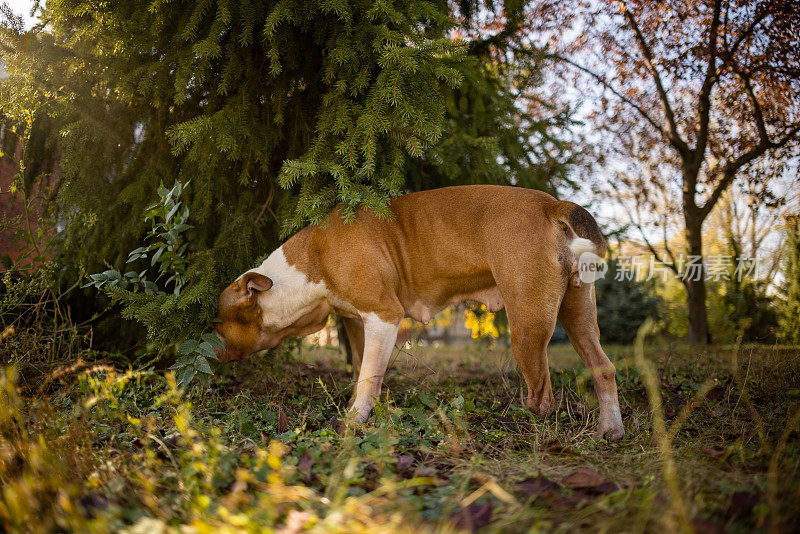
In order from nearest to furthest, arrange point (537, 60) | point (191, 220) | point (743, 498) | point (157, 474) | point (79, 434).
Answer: point (743, 498) < point (157, 474) < point (79, 434) < point (191, 220) < point (537, 60)

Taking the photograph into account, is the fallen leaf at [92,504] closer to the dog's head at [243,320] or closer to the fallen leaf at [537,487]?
the fallen leaf at [537,487]

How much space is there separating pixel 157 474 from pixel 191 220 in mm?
2374

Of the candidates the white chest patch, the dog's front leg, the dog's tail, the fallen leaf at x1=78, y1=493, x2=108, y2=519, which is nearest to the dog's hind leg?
the dog's tail

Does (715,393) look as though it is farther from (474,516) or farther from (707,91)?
(707,91)

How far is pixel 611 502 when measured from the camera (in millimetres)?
1721

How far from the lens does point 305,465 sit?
6.66ft

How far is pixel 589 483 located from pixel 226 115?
3.16 metres

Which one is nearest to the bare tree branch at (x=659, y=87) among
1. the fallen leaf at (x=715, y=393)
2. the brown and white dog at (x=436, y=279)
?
the fallen leaf at (x=715, y=393)

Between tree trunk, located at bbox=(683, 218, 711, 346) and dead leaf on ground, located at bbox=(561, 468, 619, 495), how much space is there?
640cm

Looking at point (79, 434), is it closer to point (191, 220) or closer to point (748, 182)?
point (191, 220)

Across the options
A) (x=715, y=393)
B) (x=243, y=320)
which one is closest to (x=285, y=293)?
(x=243, y=320)

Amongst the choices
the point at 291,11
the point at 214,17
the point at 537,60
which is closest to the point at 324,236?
the point at 291,11

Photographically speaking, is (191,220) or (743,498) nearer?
(743,498)

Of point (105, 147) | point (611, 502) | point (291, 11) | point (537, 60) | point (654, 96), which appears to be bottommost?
point (611, 502)
